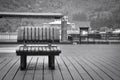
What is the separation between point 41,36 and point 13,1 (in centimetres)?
10825

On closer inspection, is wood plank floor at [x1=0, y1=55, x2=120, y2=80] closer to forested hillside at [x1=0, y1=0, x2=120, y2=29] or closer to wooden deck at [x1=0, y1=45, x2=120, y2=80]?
wooden deck at [x1=0, y1=45, x2=120, y2=80]

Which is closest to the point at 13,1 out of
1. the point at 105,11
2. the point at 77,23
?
the point at 77,23

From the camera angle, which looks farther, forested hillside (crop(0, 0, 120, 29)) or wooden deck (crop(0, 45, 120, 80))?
forested hillside (crop(0, 0, 120, 29))

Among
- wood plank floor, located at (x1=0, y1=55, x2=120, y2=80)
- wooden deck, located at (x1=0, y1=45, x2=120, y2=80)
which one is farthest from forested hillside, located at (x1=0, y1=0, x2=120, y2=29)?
wood plank floor, located at (x1=0, y1=55, x2=120, y2=80)

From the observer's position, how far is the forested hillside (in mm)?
86812

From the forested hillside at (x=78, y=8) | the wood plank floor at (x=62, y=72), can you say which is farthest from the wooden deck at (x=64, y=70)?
the forested hillside at (x=78, y=8)

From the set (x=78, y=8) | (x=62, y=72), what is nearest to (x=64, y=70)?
(x=62, y=72)

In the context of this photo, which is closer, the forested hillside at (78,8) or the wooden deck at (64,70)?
the wooden deck at (64,70)

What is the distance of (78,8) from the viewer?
111 m

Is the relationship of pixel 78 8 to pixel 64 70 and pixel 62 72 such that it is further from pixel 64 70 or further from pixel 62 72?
pixel 62 72

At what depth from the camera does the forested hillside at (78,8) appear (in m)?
86.8

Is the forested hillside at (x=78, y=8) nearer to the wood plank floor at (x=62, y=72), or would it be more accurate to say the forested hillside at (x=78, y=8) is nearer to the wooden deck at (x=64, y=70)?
the wooden deck at (x=64, y=70)

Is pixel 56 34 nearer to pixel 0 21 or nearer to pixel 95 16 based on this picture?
pixel 0 21

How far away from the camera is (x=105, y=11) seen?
96188mm
